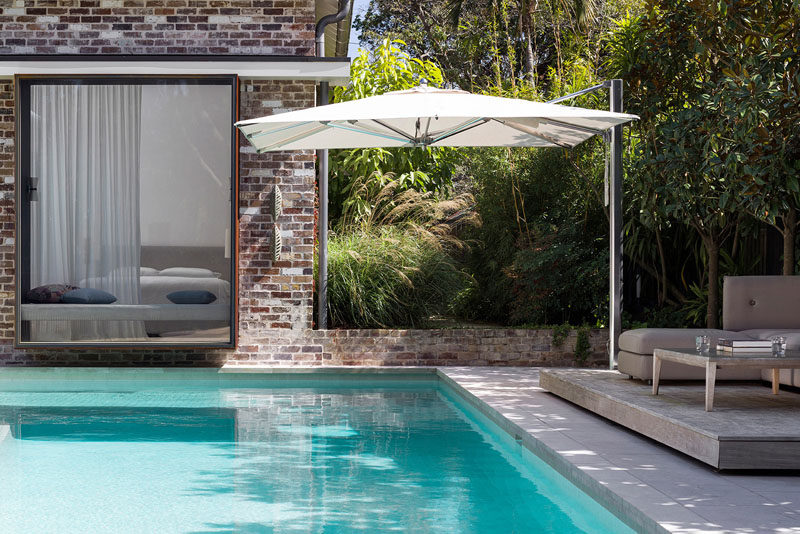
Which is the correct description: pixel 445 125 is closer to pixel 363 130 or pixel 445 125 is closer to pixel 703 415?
pixel 363 130

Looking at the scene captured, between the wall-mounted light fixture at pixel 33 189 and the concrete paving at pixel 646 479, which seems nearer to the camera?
the concrete paving at pixel 646 479

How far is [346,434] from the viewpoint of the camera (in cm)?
591

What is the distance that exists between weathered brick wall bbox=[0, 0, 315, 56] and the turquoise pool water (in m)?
3.46

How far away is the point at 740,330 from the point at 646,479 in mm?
3358

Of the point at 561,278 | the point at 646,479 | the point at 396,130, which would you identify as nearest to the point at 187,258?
the point at 396,130

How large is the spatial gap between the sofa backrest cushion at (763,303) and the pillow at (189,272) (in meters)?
4.71

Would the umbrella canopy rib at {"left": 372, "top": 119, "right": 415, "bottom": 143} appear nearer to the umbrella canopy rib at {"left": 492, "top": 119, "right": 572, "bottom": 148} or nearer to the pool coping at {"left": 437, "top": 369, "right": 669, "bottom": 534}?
the umbrella canopy rib at {"left": 492, "top": 119, "right": 572, "bottom": 148}

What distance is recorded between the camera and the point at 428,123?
736 cm

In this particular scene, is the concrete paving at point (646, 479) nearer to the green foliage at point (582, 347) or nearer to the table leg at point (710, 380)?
the table leg at point (710, 380)

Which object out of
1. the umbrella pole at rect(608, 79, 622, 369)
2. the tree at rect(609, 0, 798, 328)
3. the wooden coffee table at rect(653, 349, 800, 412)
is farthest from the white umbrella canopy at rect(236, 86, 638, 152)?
the wooden coffee table at rect(653, 349, 800, 412)

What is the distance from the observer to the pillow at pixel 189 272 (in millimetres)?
8578

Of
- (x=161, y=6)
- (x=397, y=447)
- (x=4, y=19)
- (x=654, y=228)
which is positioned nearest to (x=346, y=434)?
(x=397, y=447)

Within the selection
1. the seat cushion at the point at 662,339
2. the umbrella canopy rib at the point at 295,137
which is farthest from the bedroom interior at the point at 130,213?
the seat cushion at the point at 662,339

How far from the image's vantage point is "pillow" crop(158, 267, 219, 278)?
8.58 m
